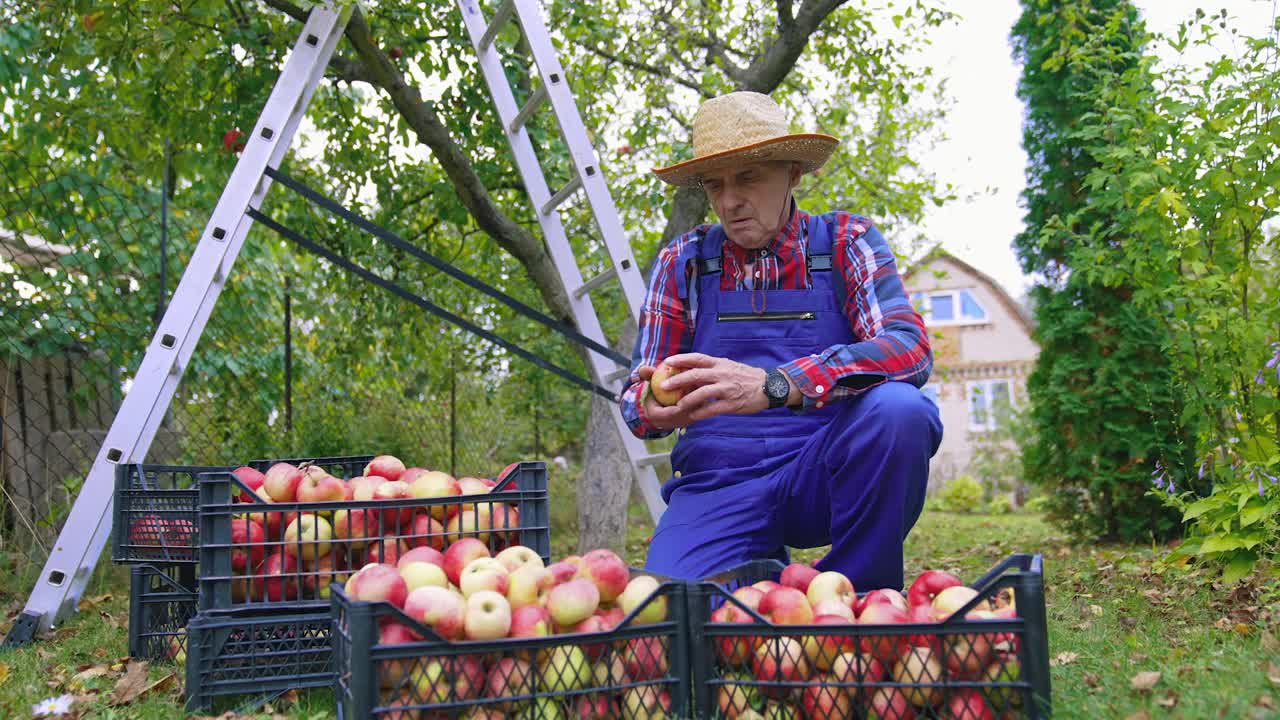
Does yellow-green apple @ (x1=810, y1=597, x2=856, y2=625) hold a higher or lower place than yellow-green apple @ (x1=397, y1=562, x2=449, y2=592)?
lower

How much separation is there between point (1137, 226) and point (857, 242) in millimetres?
2018

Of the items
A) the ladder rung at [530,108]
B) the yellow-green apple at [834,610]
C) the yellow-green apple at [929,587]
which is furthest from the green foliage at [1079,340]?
the yellow-green apple at [834,610]

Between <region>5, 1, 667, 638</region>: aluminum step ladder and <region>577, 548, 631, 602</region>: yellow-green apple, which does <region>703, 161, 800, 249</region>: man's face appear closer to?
<region>5, 1, 667, 638</region>: aluminum step ladder

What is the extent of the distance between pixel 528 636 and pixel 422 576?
285 millimetres

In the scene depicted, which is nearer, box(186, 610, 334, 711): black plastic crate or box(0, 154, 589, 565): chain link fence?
box(186, 610, 334, 711): black plastic crate

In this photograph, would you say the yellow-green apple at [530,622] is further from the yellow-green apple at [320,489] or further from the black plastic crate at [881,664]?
the yellow-green apple at [320,489]

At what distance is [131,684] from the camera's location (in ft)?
8.43

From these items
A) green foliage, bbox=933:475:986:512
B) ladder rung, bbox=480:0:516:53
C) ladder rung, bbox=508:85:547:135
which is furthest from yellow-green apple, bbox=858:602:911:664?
green foliage, bbox=933:475:986:512

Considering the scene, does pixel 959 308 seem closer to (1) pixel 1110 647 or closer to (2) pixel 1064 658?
(1) pixel 1110 647

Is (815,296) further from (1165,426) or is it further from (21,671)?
(1165,426)

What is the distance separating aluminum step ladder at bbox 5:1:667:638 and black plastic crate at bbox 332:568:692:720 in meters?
1.85

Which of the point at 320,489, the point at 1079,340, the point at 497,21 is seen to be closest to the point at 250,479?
the point at 320,489

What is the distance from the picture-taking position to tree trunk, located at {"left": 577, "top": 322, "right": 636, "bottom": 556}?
5.84 metres

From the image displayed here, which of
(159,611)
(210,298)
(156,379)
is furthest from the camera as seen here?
(210,298)
